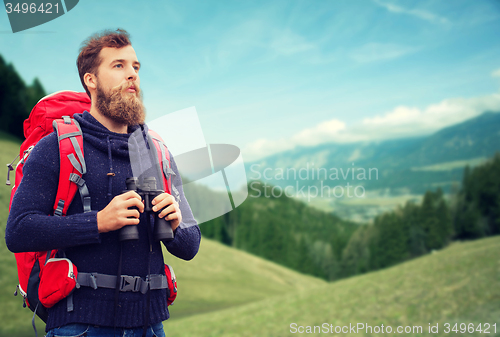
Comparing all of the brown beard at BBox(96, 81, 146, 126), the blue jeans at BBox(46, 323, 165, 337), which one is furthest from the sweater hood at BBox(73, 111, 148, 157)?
the blue jeans at BBox(46, 323, 165, 337)

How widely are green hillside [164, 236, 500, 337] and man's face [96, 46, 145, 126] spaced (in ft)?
80.5

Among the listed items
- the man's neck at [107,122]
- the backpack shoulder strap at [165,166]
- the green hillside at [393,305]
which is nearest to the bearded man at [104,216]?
the man's neck at [107,122]

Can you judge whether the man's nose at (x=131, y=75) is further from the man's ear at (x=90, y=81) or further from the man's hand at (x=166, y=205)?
the man's hand at (x=166, y=205)

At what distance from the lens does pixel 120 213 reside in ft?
7.20

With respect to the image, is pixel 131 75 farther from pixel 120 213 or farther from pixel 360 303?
pixel 360 303

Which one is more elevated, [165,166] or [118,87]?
[118,87]

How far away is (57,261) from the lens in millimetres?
2309

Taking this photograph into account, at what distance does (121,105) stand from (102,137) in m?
0.27

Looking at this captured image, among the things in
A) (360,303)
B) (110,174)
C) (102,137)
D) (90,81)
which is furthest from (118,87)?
(360,303)

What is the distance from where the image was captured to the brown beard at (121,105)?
260cm

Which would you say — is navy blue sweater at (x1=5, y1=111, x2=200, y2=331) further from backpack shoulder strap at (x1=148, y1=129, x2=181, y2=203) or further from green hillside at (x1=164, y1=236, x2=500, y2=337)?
green hillside at (x1=164, y1=236, x2=500, y2=337)

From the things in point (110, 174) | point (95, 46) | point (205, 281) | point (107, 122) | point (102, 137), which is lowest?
point (205, 281)

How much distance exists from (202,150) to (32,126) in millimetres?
1375

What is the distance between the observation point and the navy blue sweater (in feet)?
7.27
